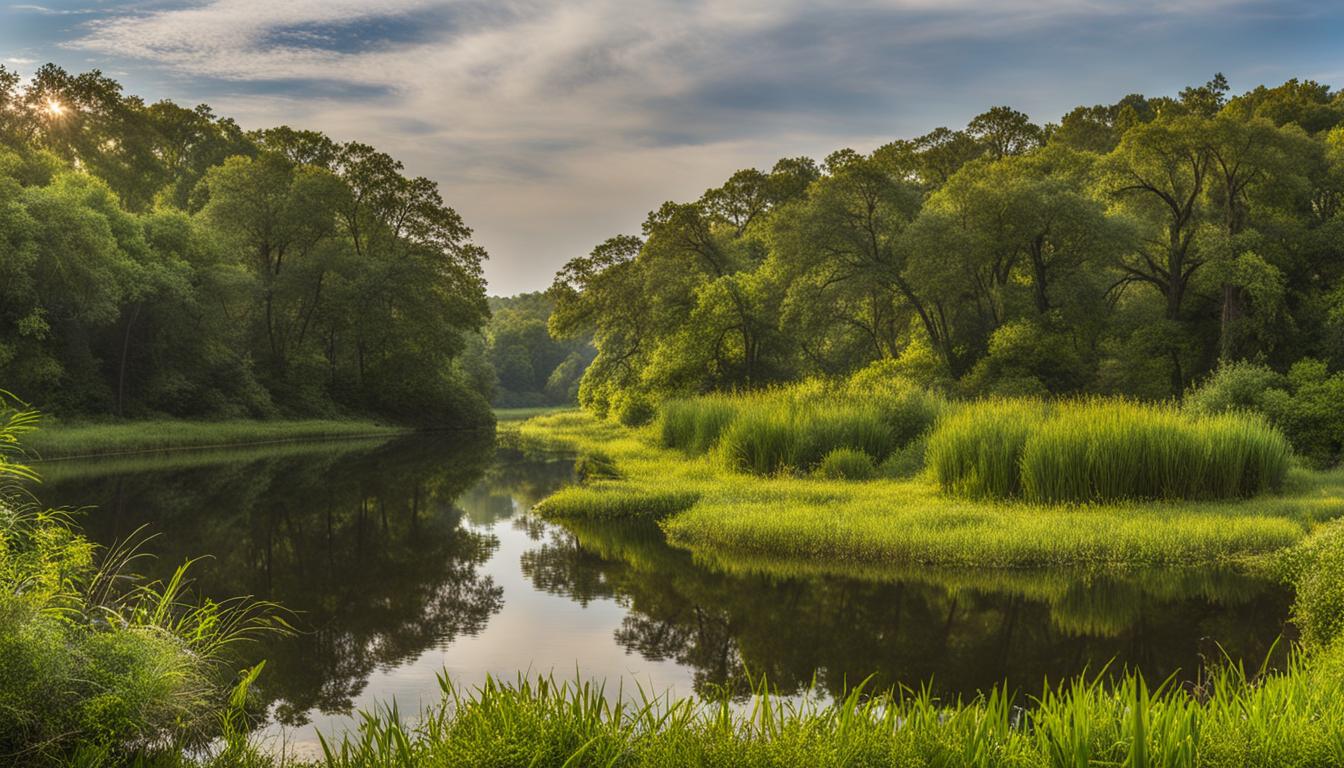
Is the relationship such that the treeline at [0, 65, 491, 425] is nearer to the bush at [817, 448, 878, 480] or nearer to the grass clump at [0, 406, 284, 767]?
the bush at [817, 448, 878, 480]

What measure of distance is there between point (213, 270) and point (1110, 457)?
159ft

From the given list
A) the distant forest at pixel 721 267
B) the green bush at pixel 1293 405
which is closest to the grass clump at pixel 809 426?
the green bush at pixel 1293 405

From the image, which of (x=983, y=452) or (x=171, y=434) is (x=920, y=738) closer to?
(x=983, y=452)

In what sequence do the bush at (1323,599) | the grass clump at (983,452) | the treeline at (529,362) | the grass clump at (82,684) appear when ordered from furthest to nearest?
the treeline at (529,362), the grass clump at (983,452), the bush at (1323,599), the grass clump at (82,684)

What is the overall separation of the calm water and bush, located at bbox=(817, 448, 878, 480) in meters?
6.59

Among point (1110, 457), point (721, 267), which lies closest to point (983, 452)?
point (1110, 457)

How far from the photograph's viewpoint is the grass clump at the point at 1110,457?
63.9ft

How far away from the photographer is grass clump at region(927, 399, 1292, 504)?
19.5 m

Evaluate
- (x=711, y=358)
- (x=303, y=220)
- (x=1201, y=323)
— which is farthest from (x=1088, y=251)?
(x=303, y=220)

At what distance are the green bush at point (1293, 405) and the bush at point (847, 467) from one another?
30.7 feet

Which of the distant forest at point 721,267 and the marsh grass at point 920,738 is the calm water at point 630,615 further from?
the distant forest at point 721,267

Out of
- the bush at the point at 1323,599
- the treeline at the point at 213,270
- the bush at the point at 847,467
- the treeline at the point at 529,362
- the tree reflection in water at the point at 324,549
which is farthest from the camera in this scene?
the treeline at the point at 529,362

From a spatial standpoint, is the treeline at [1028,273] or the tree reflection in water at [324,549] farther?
the treeline at [1028,273]

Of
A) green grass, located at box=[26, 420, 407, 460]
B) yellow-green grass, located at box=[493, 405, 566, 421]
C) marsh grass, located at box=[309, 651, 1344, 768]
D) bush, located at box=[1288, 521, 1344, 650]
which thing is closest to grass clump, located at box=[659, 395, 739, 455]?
bush, located at box=[1288, 521, 1344, 650]
